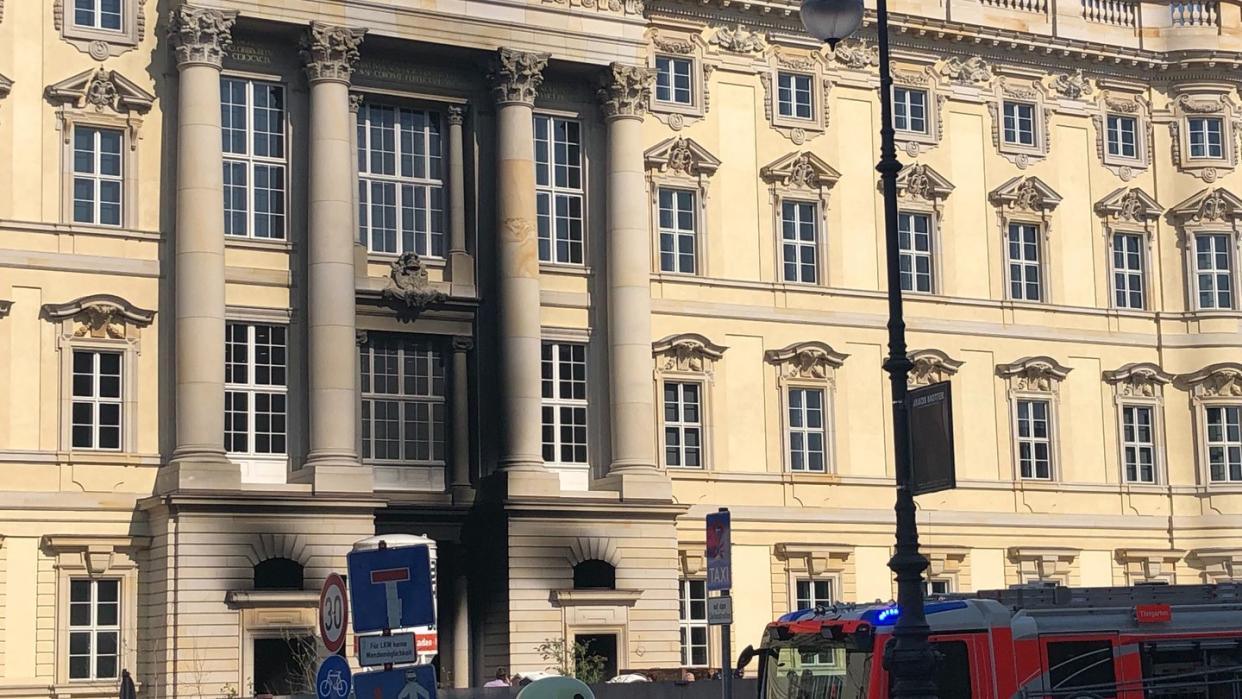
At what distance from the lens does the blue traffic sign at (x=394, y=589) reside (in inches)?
575

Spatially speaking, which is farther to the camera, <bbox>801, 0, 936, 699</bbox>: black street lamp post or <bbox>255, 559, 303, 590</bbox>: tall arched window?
<bbox>255, 559, 303, 590</bbox>: tall arched window

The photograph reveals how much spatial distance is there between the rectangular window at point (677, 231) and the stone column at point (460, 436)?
5.46 metres

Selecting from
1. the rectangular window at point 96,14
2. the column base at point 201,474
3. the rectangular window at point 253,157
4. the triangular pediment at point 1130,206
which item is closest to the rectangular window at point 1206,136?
the triangular pediment at point 1130,206

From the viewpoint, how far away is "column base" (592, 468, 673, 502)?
42.8 m

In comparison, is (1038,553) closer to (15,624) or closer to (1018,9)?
(1018,9)

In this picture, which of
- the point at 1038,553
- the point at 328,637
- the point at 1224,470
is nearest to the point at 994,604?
the point at 328,637

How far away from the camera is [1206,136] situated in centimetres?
5222

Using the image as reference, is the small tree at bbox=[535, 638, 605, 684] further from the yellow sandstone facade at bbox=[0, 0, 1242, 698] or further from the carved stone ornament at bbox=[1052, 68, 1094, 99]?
the carved stone ornament at bbox=[1052, 68, 1094, 99]

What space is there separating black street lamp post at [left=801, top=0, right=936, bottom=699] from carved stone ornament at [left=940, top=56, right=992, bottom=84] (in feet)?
90.4

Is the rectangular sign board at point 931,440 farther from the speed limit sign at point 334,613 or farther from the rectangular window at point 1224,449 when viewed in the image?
the rectangular window at point 1224,449

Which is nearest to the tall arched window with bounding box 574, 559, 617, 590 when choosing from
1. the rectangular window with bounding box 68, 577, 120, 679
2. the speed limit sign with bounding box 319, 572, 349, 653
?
the rectangular window with bounding box 68, 577, 120, 679

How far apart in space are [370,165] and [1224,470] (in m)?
22.2

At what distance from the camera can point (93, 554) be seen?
3919 centimetres

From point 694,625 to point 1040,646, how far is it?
20949 mm
